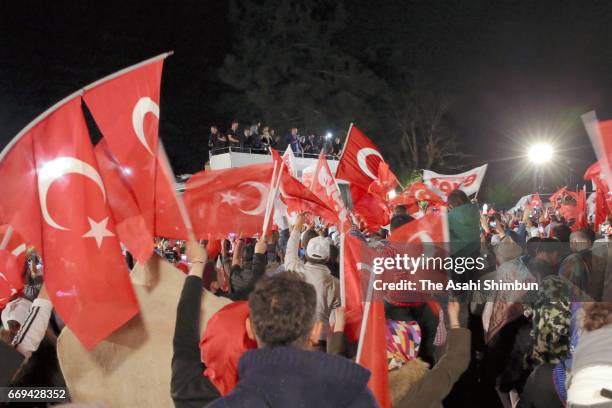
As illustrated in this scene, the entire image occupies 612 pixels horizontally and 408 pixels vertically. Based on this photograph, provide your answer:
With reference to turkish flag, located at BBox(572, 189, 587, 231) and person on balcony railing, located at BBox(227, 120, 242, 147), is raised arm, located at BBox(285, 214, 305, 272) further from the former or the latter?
person on balcony railing, located at BBox(227, 120, 242, 147)

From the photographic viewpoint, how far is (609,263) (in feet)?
13.7

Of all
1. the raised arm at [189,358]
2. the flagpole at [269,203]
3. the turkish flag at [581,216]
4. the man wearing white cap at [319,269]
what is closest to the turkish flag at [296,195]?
the flagpole at [269,203]

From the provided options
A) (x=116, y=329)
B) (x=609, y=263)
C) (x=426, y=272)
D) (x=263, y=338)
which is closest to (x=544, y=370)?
(x=426, y=272)

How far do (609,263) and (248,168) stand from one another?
277cm

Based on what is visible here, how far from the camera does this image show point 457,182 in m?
10.3

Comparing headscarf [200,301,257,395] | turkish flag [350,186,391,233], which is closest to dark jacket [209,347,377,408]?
headscarf [200,301,257,395]

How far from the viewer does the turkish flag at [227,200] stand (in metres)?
4.54

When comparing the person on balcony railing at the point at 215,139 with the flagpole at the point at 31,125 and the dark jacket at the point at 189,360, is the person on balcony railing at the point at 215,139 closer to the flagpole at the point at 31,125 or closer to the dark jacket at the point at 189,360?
the flagpole at the point at 31,125

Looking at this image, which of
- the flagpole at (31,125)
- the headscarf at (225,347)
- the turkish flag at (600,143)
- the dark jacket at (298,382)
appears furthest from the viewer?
the turkish flag at (600,143)

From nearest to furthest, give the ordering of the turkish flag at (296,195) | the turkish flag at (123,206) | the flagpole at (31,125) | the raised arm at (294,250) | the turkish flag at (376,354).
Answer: the turkish flag at (376,354), the flagpole at (31,125), the turkish flag at (123,206), the raised arm at (294,250), the turkish flag at (296,195)

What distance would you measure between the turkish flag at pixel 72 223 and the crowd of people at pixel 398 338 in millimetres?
415

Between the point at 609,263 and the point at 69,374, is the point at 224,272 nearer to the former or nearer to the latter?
the point at 69,374

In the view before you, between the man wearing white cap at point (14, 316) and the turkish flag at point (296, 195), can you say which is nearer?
the man wearing white cap at point (14, 316)

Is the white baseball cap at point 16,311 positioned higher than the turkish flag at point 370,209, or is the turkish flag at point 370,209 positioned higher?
the turkish flag at point 370,209
